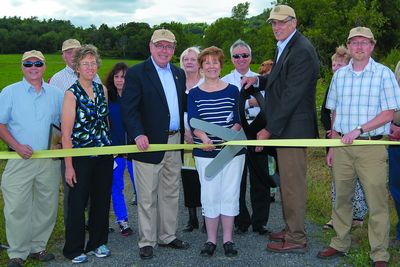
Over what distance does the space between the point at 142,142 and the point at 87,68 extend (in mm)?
948

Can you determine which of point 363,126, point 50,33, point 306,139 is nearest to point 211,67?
point 306,139

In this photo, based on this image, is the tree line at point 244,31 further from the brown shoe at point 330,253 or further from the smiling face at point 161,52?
the brown shoe at point 330,253

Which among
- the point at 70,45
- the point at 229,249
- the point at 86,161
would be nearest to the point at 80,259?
the point at 86,161

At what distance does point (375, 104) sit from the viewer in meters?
4.55

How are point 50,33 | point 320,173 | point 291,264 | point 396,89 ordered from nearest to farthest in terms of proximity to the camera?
point 396,89
point 291,264
point 320,173
point 50,33

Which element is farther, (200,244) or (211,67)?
(200,244)

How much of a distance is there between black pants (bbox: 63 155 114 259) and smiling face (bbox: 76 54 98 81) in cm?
85

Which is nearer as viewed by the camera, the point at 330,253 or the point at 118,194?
the point at 330,253

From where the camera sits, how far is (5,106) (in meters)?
4.73

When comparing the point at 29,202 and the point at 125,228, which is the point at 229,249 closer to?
the point at 125,228

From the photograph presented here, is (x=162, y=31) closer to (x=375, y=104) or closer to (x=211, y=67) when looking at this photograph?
(x=211, y=67)

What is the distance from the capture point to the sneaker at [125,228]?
5988 millimetres

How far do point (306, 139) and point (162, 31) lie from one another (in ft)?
6.36

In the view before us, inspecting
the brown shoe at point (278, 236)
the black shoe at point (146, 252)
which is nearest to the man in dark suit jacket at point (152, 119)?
the black shoe at point (146, 252)
